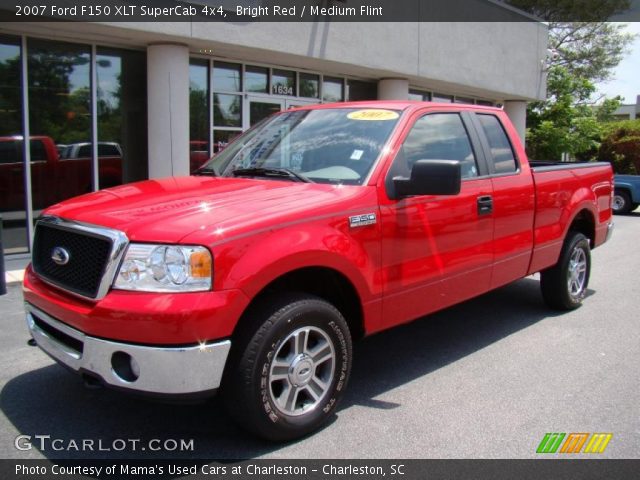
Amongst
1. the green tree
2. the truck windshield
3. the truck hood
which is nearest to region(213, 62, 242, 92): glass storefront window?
the truck windshield

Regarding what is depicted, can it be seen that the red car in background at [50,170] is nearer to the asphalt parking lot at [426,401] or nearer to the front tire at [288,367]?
the asphalt parking lot at [426,401]

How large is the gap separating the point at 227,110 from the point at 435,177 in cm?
890

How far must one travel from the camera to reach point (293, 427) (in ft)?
11.0

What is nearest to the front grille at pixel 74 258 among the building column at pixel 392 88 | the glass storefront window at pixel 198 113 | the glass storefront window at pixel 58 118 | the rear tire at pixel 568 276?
the rear tire at pixel 568 276

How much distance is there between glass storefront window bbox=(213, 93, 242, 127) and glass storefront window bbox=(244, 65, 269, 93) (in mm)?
361

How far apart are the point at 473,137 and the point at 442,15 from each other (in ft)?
37.4

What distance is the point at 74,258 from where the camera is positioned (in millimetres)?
3291

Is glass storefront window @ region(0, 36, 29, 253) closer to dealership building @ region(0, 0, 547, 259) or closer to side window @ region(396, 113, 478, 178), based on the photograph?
dealership building @ region(0, 0, 547, 259)

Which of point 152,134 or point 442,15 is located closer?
point 152,134

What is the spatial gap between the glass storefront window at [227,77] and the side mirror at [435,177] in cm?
864

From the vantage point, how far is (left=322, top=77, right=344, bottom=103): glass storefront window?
13.9 m

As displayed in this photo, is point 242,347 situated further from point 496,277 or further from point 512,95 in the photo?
point 512,95

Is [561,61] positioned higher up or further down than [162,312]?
higher up

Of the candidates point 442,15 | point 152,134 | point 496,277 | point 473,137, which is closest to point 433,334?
point 496,277
